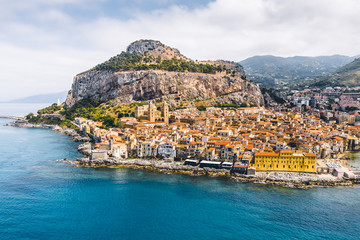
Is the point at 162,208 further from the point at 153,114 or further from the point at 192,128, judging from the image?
the point at 153,114

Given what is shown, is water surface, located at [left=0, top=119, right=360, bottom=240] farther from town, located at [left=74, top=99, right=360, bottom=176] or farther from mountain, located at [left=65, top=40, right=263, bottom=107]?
mountain, located at [left=65, top=40, right=263, bottom=107]

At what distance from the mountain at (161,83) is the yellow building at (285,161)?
1934 inches

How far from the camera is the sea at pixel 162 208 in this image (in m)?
20.5

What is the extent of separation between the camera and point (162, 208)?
81.1 ft

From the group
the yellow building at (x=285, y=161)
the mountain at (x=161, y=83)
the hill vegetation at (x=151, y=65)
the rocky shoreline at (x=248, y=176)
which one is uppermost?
the hill vegetation at (x=151, y=65)

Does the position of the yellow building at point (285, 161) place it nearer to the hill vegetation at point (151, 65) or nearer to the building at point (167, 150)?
the building at point (167, 150)

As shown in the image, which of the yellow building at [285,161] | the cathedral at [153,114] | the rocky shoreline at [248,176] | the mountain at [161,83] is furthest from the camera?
the mountain at [161,83]

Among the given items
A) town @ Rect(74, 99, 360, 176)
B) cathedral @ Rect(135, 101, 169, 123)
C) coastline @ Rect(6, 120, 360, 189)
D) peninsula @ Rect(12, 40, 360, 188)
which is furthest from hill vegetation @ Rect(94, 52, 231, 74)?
coastline @ Rect(6, 120, 360, 189)

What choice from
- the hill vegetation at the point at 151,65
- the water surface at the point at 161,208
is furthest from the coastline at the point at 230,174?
the hill vegetation at the point at 151,65

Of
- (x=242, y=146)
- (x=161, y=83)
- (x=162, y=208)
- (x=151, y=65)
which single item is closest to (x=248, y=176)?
(x=242, y=146)

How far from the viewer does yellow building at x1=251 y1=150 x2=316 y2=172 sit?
106 ft

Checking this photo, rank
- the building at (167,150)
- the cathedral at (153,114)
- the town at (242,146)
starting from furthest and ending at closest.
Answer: the cathedral at (153,114) → the building at (167,150) → the town at (242,146)

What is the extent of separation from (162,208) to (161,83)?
6260 cm

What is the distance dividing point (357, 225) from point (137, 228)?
20.2 metres
